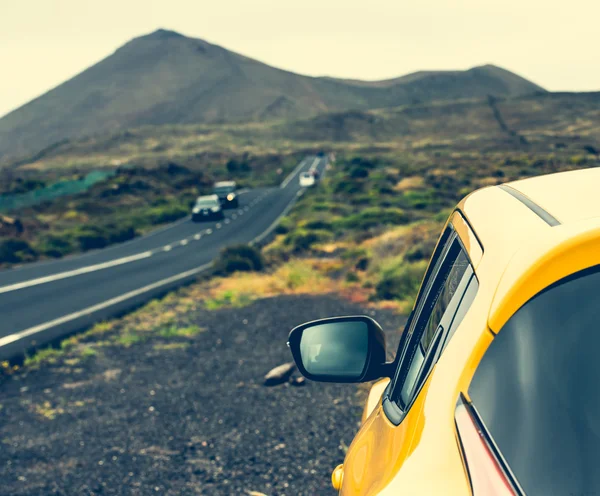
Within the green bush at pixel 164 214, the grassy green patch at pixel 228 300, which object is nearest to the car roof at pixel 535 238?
A: the grassy green patch at pixel 228 300

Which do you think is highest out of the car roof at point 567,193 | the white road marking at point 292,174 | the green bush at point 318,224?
the car roof at point 567,193

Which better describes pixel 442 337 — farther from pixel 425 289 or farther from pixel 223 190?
pixel 223 190

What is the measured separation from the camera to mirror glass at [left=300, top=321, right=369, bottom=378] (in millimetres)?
2643

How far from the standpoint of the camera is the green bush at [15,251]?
30.7 meters

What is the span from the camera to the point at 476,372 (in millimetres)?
1401

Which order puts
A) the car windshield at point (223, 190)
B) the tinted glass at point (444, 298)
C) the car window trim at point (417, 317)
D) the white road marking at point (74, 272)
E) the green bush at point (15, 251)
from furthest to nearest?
the car windshield at point (223, 190) < the green bush at point (15, 251) < the white road marking at point (74, 272) < the car window trim at point (417, 317) < the tinted glass at point (444, 298)

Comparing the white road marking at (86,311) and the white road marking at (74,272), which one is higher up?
the white road marking at (86,311)

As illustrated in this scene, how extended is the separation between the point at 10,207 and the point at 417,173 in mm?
32693

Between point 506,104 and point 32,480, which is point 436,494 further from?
point 506,104

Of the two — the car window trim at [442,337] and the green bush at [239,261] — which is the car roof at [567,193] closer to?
the car window trim at [442,337]

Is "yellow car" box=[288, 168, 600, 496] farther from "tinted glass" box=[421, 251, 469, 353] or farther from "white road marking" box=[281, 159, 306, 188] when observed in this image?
"white road marking" box=[281, 159, 306, 188]

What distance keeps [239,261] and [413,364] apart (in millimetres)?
20628

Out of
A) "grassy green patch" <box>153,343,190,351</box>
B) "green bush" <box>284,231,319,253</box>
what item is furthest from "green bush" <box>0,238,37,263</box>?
"grassy green patch" <box>153,343,190,351</box>

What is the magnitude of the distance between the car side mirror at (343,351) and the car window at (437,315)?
0.22m
